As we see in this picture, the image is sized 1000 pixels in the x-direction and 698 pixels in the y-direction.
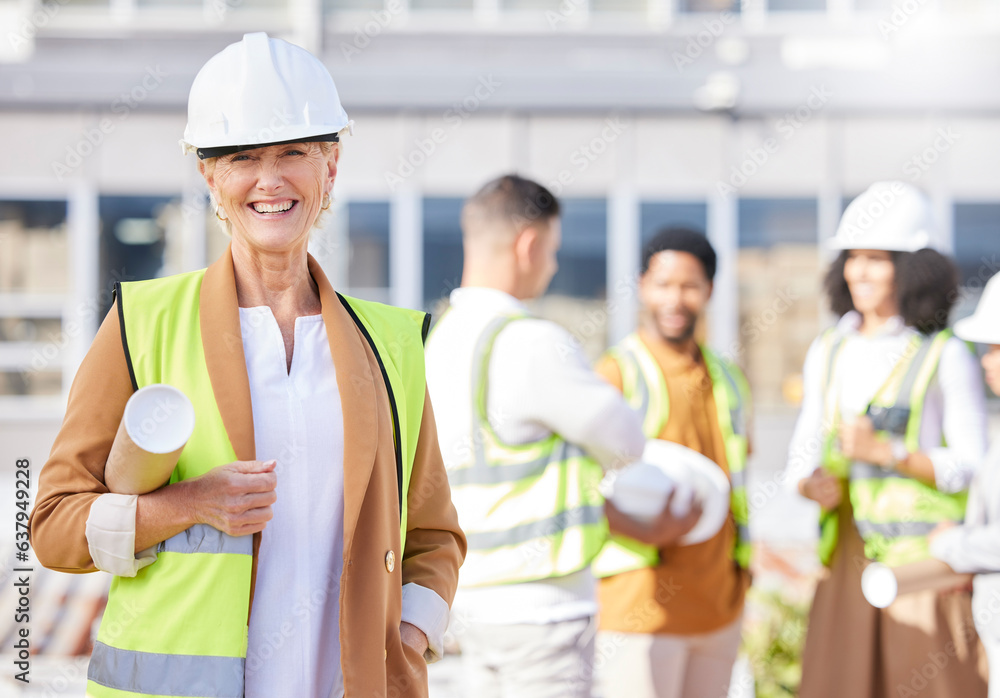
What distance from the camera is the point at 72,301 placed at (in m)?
10.6

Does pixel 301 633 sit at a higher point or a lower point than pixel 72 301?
lower

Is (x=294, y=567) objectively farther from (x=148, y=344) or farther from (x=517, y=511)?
(x=517, y=511)

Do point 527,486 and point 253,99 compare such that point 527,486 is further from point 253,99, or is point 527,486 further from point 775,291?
point 775,291

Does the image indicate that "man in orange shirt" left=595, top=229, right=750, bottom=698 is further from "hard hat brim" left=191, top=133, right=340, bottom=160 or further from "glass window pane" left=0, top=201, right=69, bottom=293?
"glass window pane" left=0, top=201, right=69, bottom=293

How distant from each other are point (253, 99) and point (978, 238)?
10.8m

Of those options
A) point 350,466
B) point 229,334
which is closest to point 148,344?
point 229,334

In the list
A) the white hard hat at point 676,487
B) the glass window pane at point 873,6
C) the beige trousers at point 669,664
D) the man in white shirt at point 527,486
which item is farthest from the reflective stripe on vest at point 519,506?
the glass window pane at point 873,6

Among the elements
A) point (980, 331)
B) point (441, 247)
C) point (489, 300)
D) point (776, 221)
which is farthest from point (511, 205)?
point (776, 221)

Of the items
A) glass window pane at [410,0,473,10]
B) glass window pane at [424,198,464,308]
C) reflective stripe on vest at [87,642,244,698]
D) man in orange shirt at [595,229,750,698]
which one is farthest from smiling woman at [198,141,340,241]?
glass window pane at [410,0,473,10]

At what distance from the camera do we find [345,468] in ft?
5.29

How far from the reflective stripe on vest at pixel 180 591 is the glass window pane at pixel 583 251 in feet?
30.4

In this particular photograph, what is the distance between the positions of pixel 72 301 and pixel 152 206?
54.9 inches

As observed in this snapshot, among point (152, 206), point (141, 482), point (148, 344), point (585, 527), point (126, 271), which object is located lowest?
point (585, 527)

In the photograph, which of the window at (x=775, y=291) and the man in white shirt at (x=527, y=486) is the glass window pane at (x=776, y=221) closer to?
the window at (x=775, y=291)
